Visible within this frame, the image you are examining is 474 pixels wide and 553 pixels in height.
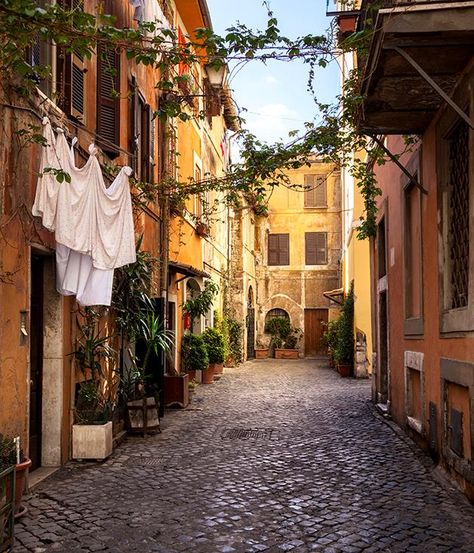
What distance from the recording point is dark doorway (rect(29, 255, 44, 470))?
6918 mm

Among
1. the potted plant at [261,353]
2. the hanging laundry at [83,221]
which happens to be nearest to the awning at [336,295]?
the potted plant at [261,353]

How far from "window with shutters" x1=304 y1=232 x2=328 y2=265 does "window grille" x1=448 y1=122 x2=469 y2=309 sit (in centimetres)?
2517

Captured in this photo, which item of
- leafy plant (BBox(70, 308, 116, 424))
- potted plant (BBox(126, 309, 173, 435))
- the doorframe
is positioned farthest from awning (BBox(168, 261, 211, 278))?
the doorframe

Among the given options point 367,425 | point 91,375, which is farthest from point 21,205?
point 367,425

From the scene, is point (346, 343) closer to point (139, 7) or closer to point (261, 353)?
point (261, 353)

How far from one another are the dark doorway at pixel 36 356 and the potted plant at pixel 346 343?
44.4ft

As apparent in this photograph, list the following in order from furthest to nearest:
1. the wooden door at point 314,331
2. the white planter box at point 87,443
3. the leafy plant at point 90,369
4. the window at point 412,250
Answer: the wooden door at point 314,331 → the window at point 412,250 → the leafy plant at point 90,369 → the white planter box at point 87,443

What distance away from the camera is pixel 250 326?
95.5ft

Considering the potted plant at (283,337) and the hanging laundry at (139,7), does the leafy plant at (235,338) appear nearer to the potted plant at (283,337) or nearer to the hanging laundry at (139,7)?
the potted plant at (283,337)

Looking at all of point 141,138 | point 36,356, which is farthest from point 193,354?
point 36,356

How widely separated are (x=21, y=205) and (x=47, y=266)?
1231 mm

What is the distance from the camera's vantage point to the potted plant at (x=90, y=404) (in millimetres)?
7383

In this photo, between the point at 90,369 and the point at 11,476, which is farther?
the point at 90,369

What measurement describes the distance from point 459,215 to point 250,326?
74.5ft
